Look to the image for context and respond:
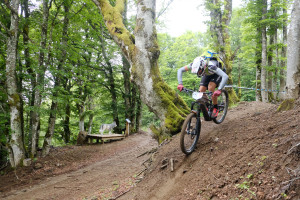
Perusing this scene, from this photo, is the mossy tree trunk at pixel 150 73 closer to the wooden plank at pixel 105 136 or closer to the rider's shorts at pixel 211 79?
the rider's shorts at pixel 211 79

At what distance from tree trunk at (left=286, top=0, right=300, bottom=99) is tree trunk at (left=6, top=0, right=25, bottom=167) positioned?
30.2ft

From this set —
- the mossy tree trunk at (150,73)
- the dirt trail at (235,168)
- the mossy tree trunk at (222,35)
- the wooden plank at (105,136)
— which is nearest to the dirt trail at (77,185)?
the dirt trail at (235,168)

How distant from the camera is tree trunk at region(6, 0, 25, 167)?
7.13 m

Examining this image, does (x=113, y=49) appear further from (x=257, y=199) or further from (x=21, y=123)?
(x=257, y=199)

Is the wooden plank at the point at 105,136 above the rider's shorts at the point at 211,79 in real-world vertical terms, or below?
below

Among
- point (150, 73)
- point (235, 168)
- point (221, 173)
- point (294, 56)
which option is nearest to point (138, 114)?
point (150, 73)

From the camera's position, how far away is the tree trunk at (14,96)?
7.13 meters

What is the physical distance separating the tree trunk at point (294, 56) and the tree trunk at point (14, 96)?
9198mm

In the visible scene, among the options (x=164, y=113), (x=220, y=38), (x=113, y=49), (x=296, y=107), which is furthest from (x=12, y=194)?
(x=113, y=49)

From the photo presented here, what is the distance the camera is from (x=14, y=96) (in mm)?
7320

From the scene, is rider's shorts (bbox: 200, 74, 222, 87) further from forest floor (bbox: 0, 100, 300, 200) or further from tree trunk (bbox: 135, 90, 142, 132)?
tree trunk (bbox: 135, 90, 142, 132)

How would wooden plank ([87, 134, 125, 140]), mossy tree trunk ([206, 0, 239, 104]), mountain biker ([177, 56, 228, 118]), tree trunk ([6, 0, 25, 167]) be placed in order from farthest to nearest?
wooden plank ([87, 134, 125, 140])
mossy tree trunk ([206, 0, 239, 104])
tree trunk ([6, 0, 25, 167])
mountain biker ([177, 56, 228, 118])

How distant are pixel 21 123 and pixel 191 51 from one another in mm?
20054

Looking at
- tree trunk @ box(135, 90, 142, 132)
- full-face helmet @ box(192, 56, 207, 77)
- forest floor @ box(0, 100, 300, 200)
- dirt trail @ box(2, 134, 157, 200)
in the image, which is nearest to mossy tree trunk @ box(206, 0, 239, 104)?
forest floor @ box(0, 100, 300, 200)
